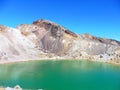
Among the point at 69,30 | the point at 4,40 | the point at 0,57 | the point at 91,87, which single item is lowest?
the point at 91,87

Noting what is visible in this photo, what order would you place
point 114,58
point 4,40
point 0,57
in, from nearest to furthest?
point 0,57 < point 4,40 < point 114,58

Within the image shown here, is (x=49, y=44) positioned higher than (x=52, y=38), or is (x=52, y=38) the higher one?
(x=52, y=38)

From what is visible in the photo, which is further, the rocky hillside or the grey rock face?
the grey rock face

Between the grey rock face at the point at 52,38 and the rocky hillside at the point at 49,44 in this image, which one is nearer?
the rocky hillside at the point at 49,44

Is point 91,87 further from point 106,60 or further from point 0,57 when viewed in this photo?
point 106,60

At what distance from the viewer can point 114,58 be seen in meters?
147

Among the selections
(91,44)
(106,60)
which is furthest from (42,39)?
(106,60)

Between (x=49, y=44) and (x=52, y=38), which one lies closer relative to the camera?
(x=49, y=44)

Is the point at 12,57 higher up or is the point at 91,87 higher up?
the point at 12,57

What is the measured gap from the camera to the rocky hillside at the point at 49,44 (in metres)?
136

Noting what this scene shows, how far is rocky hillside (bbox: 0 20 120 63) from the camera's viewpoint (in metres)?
136

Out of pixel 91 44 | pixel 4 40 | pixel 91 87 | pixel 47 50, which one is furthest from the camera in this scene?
pixel 91 44

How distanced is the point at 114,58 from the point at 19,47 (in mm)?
62466

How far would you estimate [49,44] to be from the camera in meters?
163
